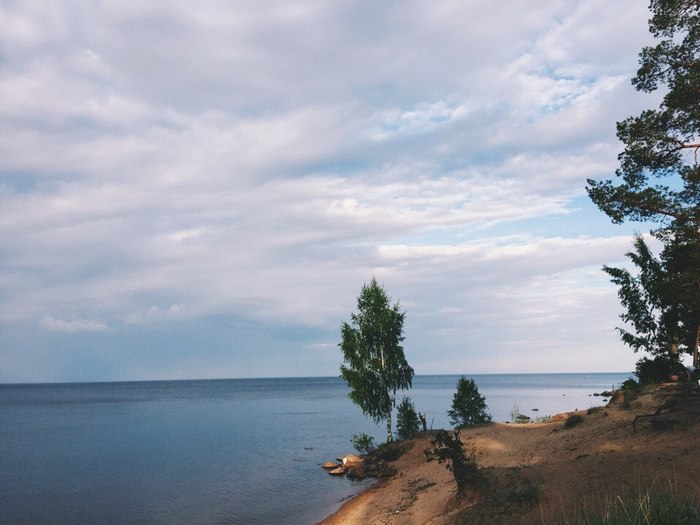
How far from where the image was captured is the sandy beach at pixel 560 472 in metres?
18.0

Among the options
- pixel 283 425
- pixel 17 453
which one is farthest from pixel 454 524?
pixel 283 425

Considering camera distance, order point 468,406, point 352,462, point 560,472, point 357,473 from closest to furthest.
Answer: point 560,472 → point 357,473 → point 352,462 → point 468,406

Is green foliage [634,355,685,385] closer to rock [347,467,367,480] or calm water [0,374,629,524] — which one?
calm water [0,374,629,524]

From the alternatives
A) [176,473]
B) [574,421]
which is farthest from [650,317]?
[176,473]

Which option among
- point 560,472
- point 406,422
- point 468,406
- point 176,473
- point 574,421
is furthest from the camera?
point 176,473

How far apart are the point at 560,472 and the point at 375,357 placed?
2623 cm

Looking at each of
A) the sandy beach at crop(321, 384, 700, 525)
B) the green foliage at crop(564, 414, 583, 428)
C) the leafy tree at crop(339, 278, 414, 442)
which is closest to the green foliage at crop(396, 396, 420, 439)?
the leafy tree at crop(339, 278, 414, 442)

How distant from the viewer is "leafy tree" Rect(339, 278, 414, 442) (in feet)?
150

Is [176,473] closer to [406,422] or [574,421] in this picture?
[406,422]

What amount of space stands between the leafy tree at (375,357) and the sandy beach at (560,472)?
10.7 metres

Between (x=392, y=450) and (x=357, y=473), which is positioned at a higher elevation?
(x=392, y=450)

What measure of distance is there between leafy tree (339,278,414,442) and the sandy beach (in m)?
10.7

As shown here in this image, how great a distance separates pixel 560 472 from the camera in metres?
21.0

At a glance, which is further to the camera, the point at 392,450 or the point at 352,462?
the point at 352,462
